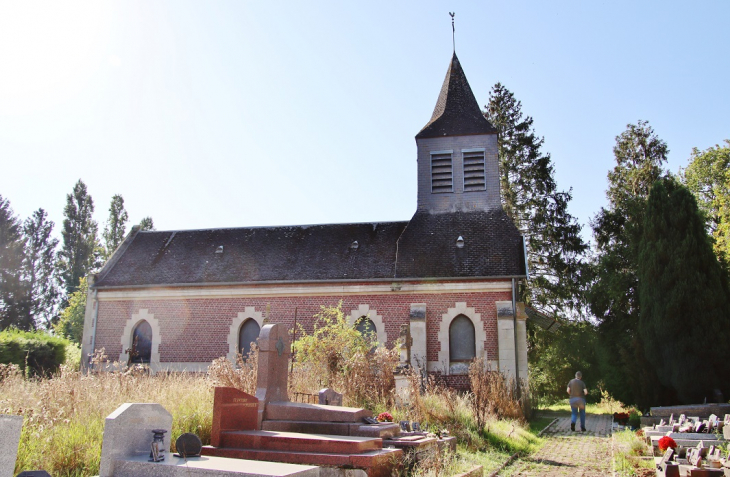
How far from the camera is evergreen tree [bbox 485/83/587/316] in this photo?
2677 cm

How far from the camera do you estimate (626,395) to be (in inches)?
736

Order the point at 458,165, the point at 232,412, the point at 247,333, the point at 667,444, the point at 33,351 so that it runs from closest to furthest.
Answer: the point at 232,412 → the point at 667,444 → the point at 33,351 → the point at 247,333 → the point at 458,165

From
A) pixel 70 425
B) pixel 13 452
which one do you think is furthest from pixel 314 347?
pixel 13 452

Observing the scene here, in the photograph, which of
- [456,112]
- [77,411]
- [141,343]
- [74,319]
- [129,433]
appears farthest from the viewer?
[74,319]

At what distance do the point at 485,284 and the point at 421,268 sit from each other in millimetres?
2070

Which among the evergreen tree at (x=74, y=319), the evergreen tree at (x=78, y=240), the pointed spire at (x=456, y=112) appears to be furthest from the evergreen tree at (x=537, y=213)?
the evergreen tree at (x=78, y=240)

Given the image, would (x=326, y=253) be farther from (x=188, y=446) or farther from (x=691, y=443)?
(x=188, y=446)

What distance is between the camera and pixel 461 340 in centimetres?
1823

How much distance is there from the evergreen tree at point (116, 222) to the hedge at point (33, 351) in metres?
25.3

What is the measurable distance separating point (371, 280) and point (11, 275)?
3709 cm

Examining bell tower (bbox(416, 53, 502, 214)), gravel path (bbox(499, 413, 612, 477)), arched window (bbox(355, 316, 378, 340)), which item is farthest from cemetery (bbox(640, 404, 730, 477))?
bell tower (bbox(416, 53, 502, 214))

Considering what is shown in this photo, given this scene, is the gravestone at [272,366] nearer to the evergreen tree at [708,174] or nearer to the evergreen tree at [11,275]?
the evergreen tree at [708,174]

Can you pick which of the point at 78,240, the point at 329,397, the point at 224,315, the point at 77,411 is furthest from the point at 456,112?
the point at 78,240

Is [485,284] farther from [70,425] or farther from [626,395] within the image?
[70,425]
